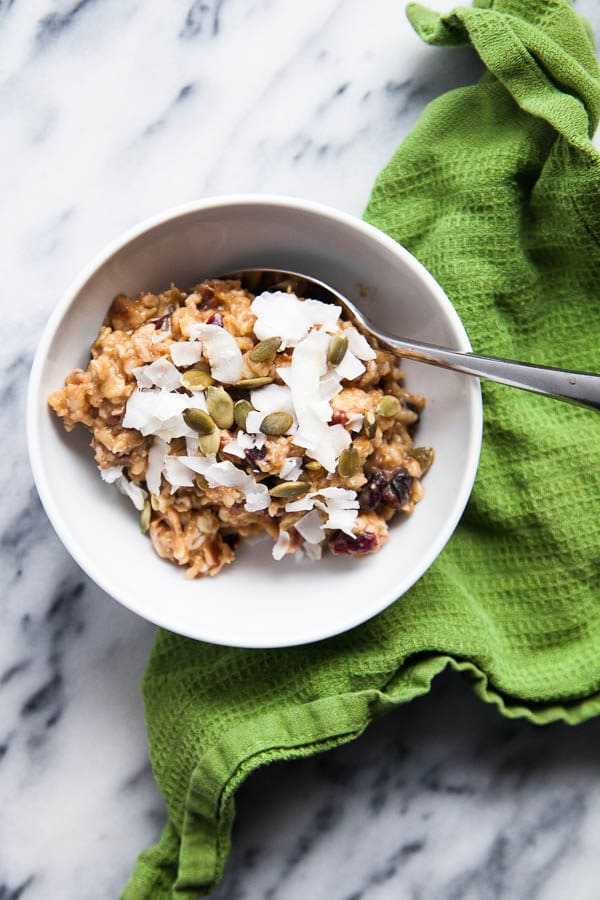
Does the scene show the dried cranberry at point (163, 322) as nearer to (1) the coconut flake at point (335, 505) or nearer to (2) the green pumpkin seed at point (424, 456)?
(1) the coconut flake at point (335, 505)

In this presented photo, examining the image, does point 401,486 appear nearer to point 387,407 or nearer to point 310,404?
point 387,407

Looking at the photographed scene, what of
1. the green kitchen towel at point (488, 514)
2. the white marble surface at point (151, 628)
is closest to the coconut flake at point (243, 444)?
the green kitchen towel at point (488, 514)

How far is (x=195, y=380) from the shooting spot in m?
1.92

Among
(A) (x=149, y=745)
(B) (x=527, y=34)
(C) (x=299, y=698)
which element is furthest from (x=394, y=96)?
(A) (x=149, y=745)

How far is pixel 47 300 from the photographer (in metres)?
2.38

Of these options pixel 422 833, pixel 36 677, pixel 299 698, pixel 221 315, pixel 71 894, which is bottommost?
pixel 422 833

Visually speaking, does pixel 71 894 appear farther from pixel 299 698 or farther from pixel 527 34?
pixel 527 34

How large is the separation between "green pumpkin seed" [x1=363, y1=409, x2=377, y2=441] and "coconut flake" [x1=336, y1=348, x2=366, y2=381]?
93 mm

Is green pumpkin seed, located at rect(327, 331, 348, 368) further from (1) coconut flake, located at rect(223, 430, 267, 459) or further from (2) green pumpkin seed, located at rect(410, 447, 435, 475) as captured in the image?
(2) green pumpkin seed, located at rect(410, 447, 435, 475)

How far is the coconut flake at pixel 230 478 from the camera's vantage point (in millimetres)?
1902

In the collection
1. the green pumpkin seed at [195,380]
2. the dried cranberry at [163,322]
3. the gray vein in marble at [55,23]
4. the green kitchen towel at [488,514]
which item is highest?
the gray vein in marble at [55,23]

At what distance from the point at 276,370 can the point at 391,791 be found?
54.6 inches

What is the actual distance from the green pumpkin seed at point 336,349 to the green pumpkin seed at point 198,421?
304 mm

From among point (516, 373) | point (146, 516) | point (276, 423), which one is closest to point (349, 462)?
point (276, 423)
